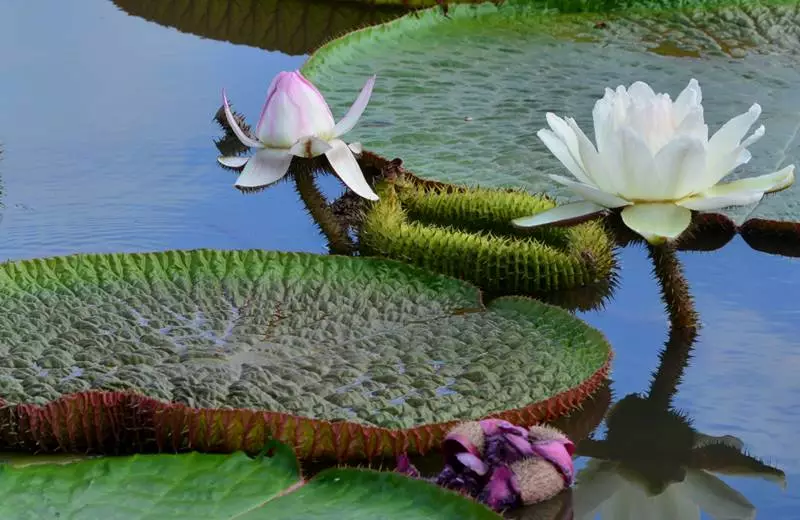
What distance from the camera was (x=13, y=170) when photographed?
2.63 meters

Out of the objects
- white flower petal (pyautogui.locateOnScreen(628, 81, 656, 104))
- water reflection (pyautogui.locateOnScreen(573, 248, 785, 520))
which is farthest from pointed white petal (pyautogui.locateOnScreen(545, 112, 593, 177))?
water reflection (pyautogui.locateOnScreen(573, 248, 785, 520))

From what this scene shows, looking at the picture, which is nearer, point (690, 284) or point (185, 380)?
point (185, 380)

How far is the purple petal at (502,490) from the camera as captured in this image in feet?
4.45

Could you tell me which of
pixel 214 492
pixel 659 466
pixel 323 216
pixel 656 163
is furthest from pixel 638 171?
pixel 214 492

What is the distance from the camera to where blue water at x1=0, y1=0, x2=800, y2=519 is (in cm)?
170

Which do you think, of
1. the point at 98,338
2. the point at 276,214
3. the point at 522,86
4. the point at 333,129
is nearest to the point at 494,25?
the point at 522,86

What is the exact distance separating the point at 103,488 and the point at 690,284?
1144mm

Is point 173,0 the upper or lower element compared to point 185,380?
upper

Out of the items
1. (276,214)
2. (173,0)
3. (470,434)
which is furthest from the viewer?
(173,0)

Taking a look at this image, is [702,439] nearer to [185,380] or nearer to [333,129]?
[185,380]

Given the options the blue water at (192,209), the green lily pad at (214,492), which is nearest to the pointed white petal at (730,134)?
the blue water at (192,209)

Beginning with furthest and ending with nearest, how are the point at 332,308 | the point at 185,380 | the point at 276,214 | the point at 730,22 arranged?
the point at 730,22 < the point at 276,214 < the point at 332,308 < the point at 185,380

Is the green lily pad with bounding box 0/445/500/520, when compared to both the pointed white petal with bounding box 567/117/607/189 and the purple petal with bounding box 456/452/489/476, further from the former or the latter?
the pointed white petal with bounding box 567/117/607/189

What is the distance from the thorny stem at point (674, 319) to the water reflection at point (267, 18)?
6.76 ft
